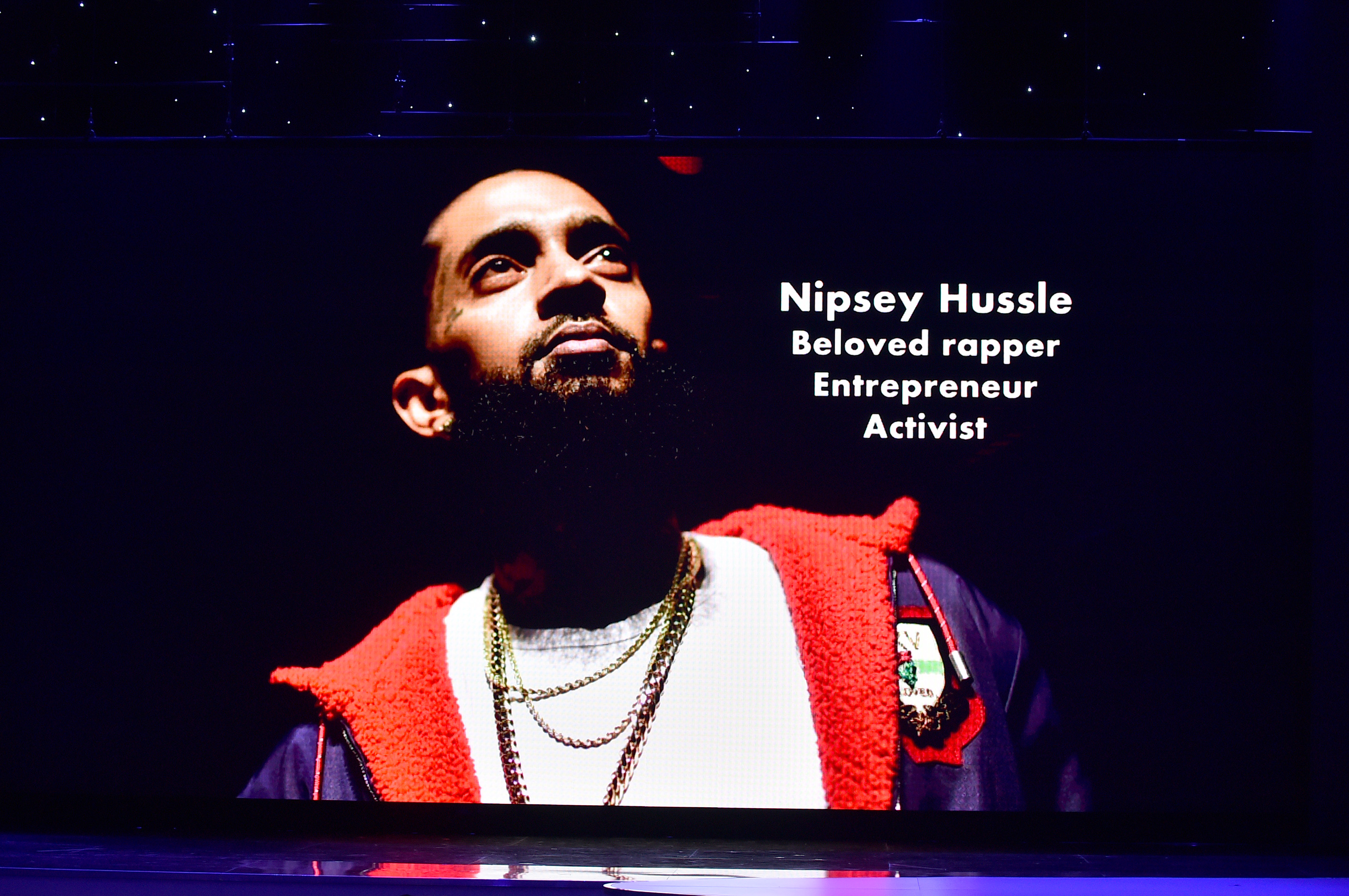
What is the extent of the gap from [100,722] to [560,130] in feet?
8.51

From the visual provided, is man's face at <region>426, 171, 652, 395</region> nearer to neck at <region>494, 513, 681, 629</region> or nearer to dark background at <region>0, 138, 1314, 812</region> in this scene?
dark background at <region>0, 138, 1314, 812</region>

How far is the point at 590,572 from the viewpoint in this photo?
3.60 m

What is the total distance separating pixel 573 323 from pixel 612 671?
1172 mm

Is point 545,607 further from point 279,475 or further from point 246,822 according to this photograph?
point 246,822

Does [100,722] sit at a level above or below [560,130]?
below

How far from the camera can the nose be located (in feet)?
11.9

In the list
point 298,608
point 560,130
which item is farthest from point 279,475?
point 560,130

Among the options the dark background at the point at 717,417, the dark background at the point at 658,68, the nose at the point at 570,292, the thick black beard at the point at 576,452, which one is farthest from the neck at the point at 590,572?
the dark background at the point at 658,68

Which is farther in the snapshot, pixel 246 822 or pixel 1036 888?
pixel 246 822

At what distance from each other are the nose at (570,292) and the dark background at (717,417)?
21 cm

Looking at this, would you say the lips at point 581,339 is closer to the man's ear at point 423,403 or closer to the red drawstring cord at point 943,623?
the man's ear at point 423,403

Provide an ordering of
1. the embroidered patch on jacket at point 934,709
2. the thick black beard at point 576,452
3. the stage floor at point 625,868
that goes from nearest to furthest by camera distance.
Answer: the stage floor at point 625,868 < the embroidered patch on jacket at point 934,709 < the thick black beard at point 576,452

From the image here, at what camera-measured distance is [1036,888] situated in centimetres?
305

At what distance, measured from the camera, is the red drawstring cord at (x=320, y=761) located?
3.63 meters
